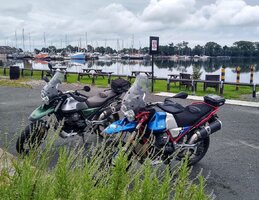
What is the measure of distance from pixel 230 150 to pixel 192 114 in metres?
1.65

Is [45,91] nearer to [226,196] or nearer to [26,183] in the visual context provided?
[226,196]

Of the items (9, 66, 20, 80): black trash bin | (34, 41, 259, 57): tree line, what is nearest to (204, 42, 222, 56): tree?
(34, 41, 259, 57): tree line

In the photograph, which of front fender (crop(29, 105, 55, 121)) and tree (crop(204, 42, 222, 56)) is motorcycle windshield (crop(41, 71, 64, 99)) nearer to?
front fender (crop(29, 105, 55, 121))

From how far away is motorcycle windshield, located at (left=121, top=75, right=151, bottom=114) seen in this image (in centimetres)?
444

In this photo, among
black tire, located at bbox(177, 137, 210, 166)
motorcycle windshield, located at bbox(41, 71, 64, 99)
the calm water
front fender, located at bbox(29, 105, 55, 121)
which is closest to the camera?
black tire, located at bbox(177, 137, 210, 166)

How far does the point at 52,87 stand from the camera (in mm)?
5535

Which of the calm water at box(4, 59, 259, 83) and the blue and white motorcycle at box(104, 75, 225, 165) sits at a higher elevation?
the blue and white motorcycle at box(104, 75, 225, 165)

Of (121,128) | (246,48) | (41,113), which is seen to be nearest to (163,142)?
(121,128)

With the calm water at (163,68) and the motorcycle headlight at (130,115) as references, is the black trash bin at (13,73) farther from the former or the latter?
the motorcycle headlight at (130,115)

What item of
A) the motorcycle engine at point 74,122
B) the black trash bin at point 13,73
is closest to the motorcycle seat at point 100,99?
the motorcycle engine at point 74,122

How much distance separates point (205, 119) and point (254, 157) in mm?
1421

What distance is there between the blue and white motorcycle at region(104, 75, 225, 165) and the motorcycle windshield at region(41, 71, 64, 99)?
148 centimetres

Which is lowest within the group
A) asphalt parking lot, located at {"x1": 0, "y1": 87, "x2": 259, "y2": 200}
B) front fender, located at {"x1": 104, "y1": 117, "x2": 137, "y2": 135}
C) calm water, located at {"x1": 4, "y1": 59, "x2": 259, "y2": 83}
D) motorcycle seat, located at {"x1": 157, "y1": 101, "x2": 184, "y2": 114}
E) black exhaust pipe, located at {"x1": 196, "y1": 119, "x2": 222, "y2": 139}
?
asphalt parking lot, located at {"x1": 0, "y1": 87, "x2": 259, "y2": 200}

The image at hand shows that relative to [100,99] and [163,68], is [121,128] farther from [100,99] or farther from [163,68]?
[163,68]
